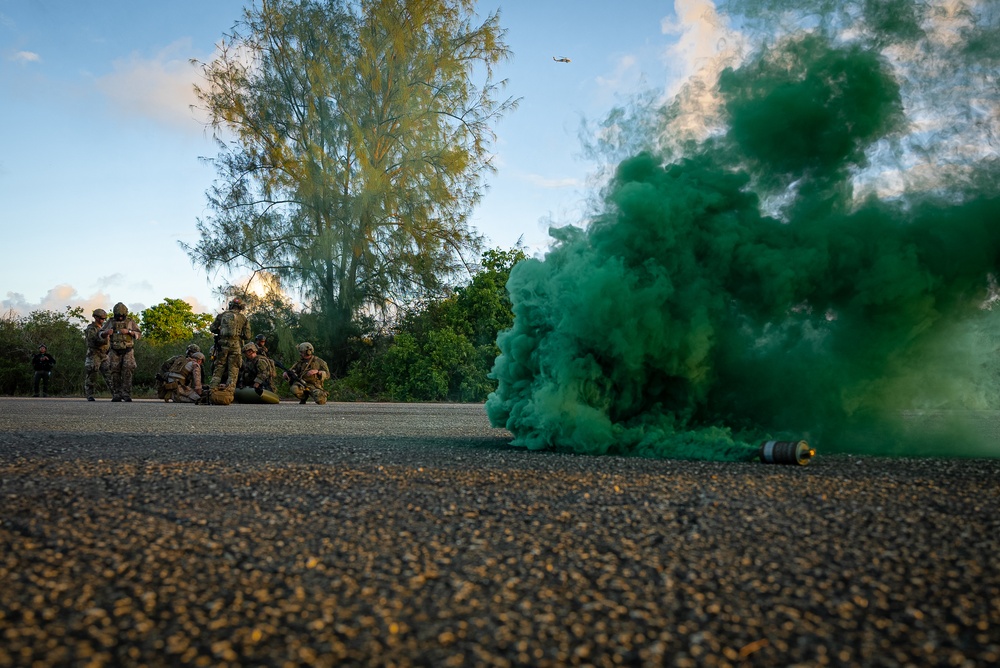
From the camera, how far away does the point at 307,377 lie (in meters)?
18.7

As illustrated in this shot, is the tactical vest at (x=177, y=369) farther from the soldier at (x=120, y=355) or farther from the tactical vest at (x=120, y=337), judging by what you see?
the tactical vest at (x=120, y=337)

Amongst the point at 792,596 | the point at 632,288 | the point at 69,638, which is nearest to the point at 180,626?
the point at 69,638

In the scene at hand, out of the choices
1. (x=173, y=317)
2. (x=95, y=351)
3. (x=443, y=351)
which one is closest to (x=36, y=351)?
(x=95, y=351)

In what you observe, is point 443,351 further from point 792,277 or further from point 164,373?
point 792,277

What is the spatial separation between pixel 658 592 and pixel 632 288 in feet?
16.0

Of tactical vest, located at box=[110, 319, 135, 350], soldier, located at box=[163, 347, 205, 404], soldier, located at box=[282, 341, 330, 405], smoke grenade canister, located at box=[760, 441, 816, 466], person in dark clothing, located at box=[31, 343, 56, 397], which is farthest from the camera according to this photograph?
person in dark clothing, located at box=[31, 343, 56, 397]

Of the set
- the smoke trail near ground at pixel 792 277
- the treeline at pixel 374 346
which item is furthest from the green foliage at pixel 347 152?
the smoke trail near ground at pixel 792 277

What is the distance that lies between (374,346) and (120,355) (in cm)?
848

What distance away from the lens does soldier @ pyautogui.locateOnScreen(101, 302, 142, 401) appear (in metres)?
17.8

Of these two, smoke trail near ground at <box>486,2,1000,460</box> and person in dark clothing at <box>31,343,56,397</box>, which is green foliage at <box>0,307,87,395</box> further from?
smoke trail near ground at <box>486,2,1000,460</box>

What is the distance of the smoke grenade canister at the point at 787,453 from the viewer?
19.4 feet

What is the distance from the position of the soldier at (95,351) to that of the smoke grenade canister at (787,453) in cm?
1672

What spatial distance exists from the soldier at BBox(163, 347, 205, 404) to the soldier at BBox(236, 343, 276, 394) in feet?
3.30

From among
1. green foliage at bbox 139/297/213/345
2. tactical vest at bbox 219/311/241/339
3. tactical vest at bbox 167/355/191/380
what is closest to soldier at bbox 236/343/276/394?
tactical vest at bbox 219/311/241/339
